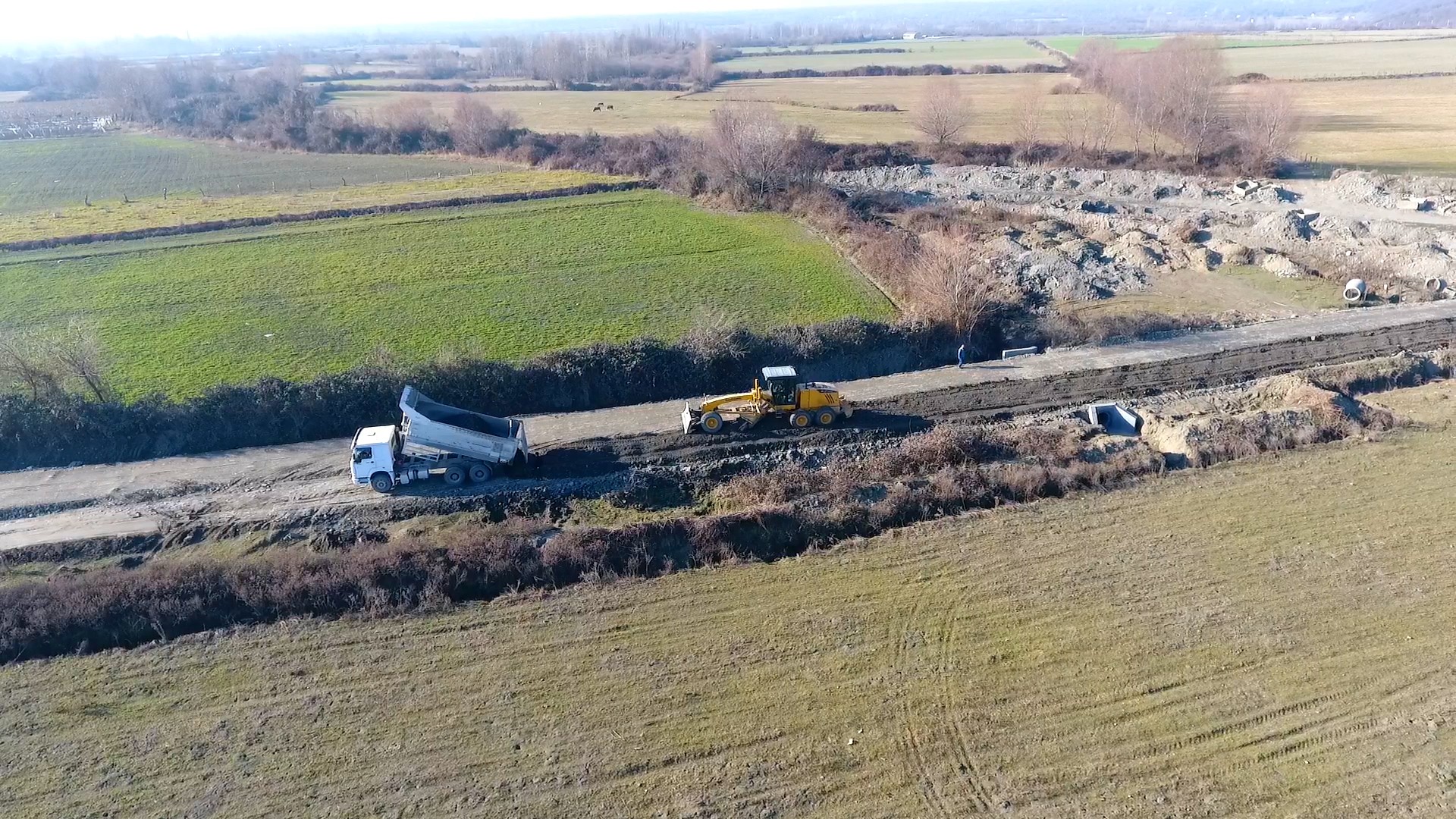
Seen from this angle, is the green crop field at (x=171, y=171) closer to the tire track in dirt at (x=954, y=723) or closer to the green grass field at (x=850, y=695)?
the green grass field at (x=850, y=695)

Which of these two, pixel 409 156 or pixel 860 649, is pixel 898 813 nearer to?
pixel 860 649

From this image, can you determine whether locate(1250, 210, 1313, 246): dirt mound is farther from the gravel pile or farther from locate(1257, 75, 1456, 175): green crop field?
locate(1257, 75, 1456, 175): green crop field

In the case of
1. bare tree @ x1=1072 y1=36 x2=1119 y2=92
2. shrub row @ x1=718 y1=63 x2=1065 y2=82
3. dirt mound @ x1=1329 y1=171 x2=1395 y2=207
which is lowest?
dirt mound @ x1=1329 y1=171 x2=1395 y2=207

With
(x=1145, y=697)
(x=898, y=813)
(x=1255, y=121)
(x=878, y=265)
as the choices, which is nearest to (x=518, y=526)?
(x=898, y=813)

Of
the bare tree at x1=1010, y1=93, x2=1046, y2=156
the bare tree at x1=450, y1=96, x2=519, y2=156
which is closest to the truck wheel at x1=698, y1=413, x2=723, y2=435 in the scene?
the bare tree at x1=1010, y1=93, x2=1046, y2=156

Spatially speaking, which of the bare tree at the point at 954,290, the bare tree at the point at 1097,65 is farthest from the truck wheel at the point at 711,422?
the bare tree at the point at 1097,65
